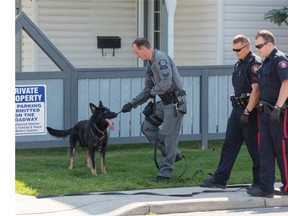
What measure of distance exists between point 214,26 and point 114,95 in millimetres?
3757

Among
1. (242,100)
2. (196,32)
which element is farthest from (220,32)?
(242,100)

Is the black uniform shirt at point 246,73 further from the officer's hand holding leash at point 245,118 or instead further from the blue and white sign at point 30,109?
the blue and white sign at point 30,109

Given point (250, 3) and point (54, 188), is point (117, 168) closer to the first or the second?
point (54, 188)

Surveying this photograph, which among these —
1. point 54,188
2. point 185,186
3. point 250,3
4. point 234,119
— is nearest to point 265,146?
point 234,119

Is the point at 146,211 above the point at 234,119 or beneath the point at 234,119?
beneath

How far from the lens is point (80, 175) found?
10.6m

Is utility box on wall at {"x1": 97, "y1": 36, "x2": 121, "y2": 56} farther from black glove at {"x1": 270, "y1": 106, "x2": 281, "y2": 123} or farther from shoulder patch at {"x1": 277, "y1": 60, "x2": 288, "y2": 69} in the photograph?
black glove at {"x1": 270, "y1": 106, "x2": 281, "y2": 123}

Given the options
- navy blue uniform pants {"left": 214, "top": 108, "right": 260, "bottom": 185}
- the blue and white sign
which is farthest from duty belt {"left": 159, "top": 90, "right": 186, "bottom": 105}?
the blue and white sign

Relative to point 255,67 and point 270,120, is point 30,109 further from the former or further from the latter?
point 270,120

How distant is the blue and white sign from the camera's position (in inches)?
473

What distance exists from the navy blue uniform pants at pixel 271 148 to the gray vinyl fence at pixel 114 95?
4.39 meters

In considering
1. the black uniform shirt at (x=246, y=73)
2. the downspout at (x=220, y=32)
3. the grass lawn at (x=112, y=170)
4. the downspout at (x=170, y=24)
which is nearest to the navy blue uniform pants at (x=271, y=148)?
the black uniform shirt at (x=246, y=73)

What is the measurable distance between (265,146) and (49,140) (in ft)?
15.2

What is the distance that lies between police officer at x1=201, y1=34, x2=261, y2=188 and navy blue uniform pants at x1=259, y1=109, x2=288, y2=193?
0.94 ft
